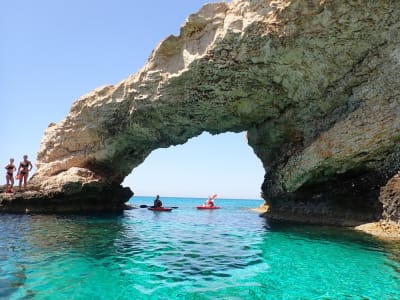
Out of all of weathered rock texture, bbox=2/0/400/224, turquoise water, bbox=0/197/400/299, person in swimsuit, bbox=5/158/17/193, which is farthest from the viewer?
person in swimsuit, bbox=5/158/17/193

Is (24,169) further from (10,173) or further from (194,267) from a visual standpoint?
(194,267)

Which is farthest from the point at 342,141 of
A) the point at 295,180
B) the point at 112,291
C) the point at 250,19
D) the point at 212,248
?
the point at 112,291

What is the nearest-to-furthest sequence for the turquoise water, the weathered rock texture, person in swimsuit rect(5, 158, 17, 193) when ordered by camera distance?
the turquoise water, the weathered rock texture, person in swimsuit rect(5, 158, 17, 193)

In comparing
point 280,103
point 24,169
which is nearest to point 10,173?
point 24,169

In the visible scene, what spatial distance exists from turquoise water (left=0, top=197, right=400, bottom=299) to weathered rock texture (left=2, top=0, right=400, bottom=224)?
436 centimetres

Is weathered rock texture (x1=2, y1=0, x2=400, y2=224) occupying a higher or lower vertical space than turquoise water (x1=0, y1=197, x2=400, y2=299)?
higher

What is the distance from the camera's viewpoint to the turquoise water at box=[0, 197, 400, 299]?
20.5 feet

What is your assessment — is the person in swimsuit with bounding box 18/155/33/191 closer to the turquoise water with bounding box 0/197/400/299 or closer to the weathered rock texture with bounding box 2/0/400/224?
the weathered rock texture with bounding box 2/0/400/224

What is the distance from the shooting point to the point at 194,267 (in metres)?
8.12

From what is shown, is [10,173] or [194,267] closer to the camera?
[194,267]

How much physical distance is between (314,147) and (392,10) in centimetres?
686

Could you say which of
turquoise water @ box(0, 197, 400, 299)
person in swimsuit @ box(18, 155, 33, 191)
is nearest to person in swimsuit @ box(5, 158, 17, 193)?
person in swimsuit @ box(18, 155, 33, 191)

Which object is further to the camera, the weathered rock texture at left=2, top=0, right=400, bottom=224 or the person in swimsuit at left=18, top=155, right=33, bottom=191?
the person in swimsuit at left=18, top=155, right=33, bottom=191

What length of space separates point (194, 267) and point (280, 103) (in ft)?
42.9
